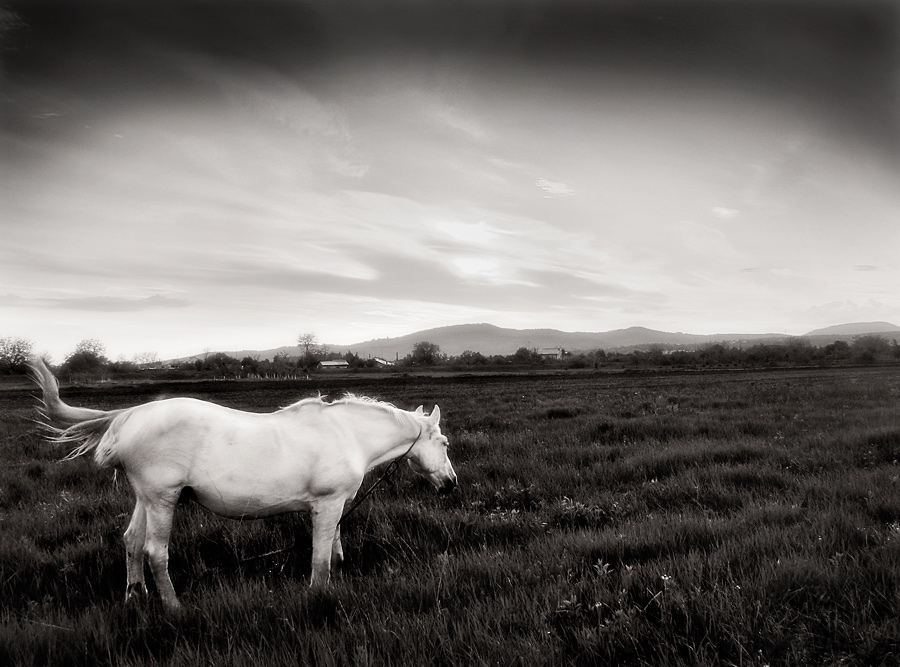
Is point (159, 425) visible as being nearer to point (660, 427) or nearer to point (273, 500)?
point (273, 500)

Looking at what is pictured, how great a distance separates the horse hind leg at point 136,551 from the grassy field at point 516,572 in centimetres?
25

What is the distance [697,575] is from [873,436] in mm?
9281

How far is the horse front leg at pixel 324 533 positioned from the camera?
468cm

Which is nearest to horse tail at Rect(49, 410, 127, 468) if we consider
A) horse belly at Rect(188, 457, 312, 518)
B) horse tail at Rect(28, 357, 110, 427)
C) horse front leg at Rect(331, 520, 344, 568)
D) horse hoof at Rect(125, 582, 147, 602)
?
horse tail at Rect(28, 357, 110, 427)

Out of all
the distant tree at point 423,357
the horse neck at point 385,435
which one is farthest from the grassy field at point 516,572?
the distant tree at point 423,357

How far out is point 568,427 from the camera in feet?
44.8

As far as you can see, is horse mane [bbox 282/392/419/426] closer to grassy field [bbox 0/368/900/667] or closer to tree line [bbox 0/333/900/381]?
grassy field [bbox 0/368/900/667]

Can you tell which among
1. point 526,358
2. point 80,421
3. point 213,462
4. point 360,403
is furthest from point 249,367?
point 213,462

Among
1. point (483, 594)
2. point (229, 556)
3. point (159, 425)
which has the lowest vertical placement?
point (229, 556)

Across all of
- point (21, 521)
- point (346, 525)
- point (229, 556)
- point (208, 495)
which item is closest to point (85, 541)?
point (21, 521)

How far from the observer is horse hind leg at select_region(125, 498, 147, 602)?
455 centimetres

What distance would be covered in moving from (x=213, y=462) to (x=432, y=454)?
258 centimetres

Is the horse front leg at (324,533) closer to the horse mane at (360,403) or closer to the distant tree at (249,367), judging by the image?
the horse mane at (360,403)

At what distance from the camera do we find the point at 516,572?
440 cm
